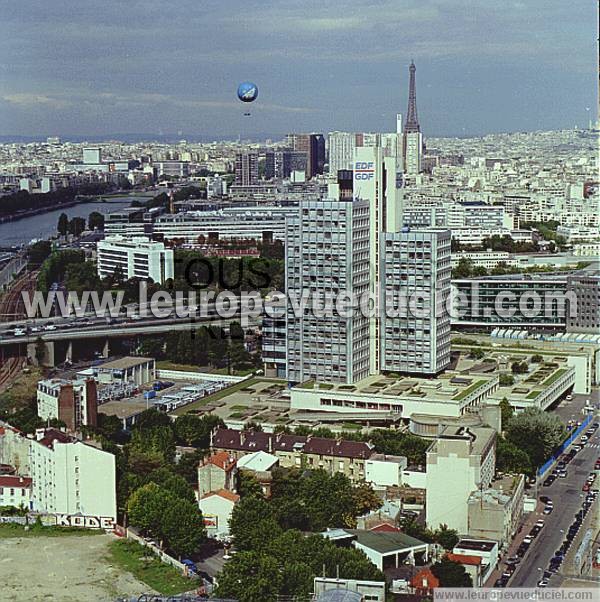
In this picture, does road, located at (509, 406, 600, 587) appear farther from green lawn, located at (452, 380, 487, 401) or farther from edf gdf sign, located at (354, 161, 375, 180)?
edf gdf sign, located at (354, 161, 375, 180)

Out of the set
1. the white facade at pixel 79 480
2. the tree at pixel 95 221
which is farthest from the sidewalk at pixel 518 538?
the tree at pixel 95 221

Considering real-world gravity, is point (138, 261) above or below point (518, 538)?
above

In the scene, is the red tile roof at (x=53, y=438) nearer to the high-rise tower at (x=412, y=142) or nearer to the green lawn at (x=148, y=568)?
the green lawn at (x=148, y=568)

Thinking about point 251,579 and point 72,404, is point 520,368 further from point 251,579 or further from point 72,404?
point 251,579

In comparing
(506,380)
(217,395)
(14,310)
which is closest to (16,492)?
(217,395)

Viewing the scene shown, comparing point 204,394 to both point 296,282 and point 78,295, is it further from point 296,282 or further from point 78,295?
point 78,295

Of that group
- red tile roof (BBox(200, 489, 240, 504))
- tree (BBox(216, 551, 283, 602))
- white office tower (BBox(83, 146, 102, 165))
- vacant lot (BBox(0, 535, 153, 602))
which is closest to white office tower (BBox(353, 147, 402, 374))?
red tile roof (BBox(200, 489, 240, 504))

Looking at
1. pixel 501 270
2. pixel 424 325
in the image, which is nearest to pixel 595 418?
pixel 424 325
